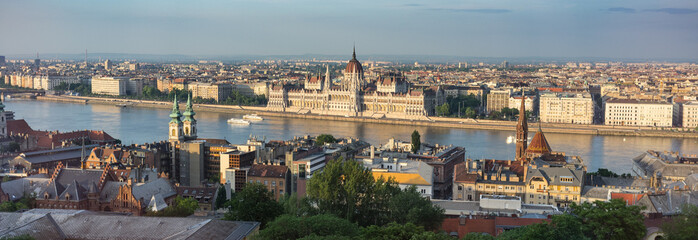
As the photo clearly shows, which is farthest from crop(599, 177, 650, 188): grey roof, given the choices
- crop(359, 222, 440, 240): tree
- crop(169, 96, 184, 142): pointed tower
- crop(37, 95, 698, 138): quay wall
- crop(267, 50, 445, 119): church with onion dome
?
crop(267, 50, 445, 119): church with onion dome

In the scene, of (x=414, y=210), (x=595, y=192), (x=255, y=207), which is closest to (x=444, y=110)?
(x=595, y=192)

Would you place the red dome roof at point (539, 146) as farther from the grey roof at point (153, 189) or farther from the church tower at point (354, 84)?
the church tower at point (354, 84)

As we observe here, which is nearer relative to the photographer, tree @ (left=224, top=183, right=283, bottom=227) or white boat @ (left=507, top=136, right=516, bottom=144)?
tree @ (left=224, top=183, right=283, bottom=227)

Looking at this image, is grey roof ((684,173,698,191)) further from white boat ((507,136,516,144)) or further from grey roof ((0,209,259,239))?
white boat ((507,136,516,144))

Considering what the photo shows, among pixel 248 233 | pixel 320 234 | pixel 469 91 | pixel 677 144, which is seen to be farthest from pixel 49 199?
pixel 469 91

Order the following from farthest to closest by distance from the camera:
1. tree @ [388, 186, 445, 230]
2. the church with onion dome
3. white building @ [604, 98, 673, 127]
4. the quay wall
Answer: the church with onion dome
white building @ [604, 98, 673, 127]
the quay wall
tree @ [388, 186, 445, 230]

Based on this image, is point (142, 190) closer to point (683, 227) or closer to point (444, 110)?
point (683, 227)
